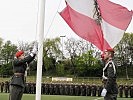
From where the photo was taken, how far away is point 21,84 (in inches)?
356

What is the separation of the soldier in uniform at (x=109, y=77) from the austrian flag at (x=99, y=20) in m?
0.58

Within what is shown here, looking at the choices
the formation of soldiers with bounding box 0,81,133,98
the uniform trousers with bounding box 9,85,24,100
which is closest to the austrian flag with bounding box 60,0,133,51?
the uniform trousers with bounding box 9,85,24,100

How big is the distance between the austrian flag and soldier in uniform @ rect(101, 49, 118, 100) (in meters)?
0.58

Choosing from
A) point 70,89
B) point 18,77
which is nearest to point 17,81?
point 18,77

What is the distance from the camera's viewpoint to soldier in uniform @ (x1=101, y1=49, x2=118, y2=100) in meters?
7.61

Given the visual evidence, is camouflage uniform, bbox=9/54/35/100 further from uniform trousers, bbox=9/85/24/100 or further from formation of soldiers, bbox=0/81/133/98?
formation of soldiers, bbox=0/81/133/98

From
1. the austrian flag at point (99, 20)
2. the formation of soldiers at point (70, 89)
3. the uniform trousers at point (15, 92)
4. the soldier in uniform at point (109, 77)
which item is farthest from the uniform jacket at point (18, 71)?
the formation of soldiers at point (70, 89)

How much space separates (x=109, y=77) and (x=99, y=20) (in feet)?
5.24

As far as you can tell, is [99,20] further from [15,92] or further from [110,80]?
[15,92]

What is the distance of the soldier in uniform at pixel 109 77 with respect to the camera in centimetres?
761

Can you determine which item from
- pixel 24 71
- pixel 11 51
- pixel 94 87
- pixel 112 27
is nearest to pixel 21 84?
pixel 24 71

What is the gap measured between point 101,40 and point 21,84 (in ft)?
7.12

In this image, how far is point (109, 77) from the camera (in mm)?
7637

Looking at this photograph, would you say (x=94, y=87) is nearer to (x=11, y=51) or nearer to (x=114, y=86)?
(x=114, y=86)
